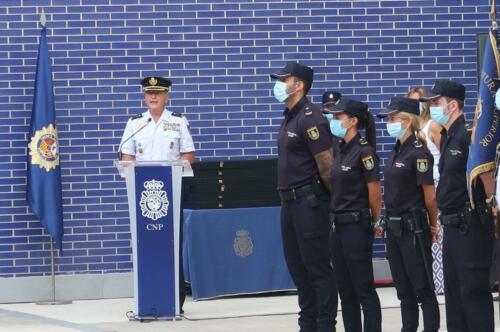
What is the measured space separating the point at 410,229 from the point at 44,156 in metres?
4.63

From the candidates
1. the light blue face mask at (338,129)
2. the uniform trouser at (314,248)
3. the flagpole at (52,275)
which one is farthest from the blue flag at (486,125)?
the flagpole at (52,275)

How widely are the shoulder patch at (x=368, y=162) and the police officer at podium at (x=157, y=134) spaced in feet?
9.51

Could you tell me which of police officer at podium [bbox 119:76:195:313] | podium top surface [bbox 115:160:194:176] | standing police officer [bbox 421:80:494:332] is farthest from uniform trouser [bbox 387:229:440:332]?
police officer at podium [bbox 119:76:195:313]

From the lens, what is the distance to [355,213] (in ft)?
30.4

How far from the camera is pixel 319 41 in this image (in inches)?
535

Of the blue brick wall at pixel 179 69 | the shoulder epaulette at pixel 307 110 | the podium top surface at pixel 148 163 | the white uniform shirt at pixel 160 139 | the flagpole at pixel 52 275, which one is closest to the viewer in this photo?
the shoulder epaulette at pixel 307 110

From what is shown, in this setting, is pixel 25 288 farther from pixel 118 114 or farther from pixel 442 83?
Answer: pixel 442 83

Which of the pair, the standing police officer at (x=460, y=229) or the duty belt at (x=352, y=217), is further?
the duty belt at (x=352, y=217)

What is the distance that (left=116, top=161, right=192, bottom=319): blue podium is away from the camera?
11250 mm

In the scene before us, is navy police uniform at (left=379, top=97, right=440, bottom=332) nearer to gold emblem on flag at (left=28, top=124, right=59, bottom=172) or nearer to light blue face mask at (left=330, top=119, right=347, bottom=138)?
light blue face mask at (left=330, top=119, right=347, bottom=138)

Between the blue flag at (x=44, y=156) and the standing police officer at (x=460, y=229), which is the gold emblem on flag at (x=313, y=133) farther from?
the blue flag at (x=44, y=156)

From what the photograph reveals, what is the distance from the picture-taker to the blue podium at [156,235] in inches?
443

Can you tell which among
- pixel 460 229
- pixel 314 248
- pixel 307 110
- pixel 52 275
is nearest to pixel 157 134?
pixel 52 275

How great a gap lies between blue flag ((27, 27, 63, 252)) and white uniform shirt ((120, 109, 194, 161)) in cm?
97
